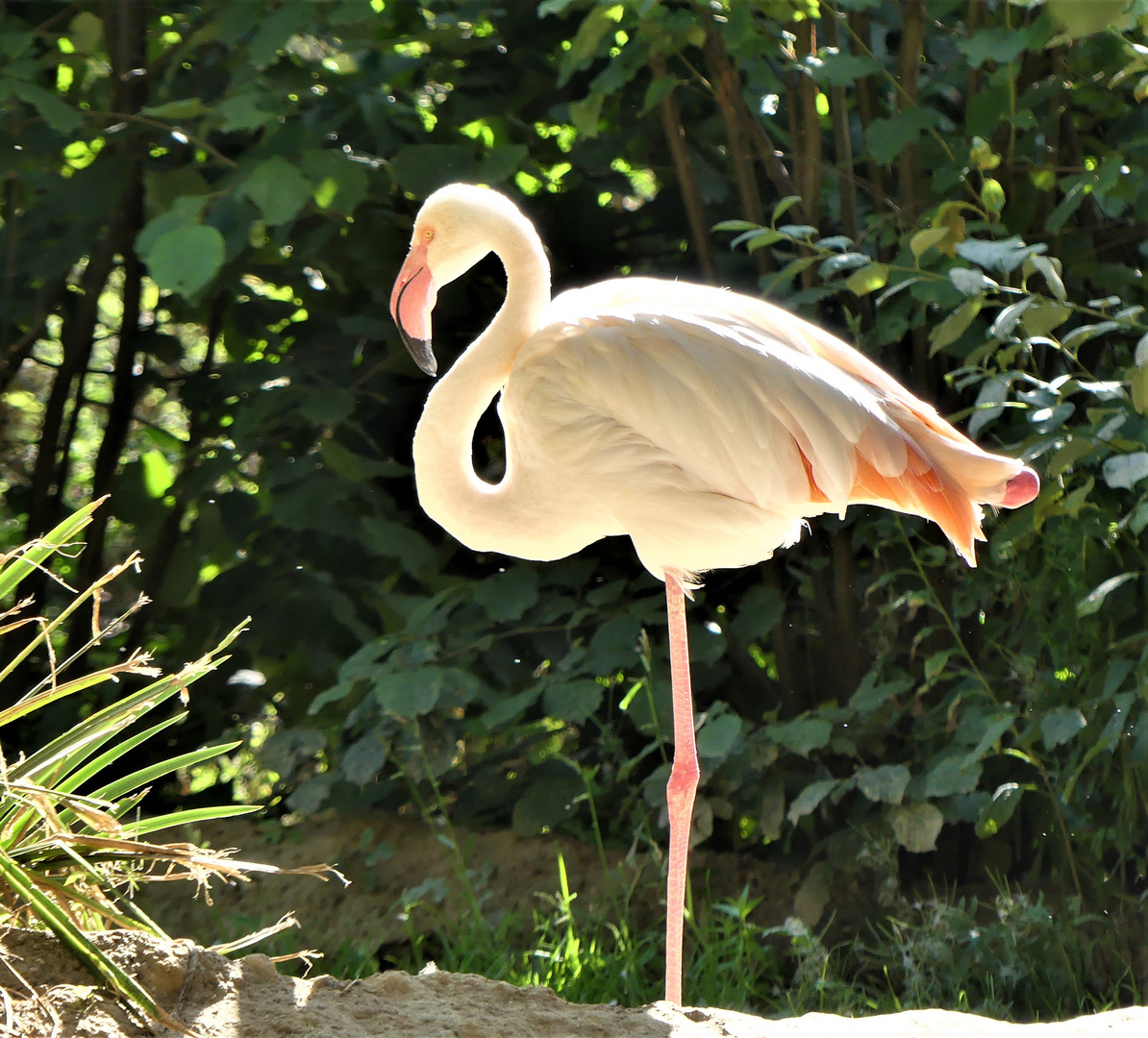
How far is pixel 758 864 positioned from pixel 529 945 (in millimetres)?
769

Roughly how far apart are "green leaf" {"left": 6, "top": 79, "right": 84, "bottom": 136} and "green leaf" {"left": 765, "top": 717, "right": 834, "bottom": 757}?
2.56m

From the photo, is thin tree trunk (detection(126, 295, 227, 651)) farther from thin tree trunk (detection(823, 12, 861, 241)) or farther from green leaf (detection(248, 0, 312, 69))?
thin tree trunk (detection(823, 12, 861, 241))

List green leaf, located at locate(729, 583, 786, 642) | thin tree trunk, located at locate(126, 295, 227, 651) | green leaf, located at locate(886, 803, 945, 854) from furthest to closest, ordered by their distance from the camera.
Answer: thin tree trunk, located at locate(126, 295, 227, 651) < green leaf, located at locate(729, 583, 786, 642) < green leaf, located at locate(886, 803, 945, 854)

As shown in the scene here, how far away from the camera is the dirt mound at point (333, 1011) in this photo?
186cm

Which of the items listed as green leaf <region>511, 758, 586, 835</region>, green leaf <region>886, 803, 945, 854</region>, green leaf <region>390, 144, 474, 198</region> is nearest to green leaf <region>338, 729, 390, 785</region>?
green leaf <region>511, 758, 586, 835</region>

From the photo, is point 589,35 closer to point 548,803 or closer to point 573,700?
point 573,700

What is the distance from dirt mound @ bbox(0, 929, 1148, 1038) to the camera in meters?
1.86

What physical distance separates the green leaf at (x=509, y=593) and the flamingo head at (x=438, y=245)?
1.25m

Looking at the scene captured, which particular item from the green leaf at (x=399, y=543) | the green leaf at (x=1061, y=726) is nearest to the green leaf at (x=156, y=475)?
the green leaf at (x=399, y=543)

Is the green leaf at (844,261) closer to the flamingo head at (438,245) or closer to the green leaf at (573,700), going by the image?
the flamingo head at (438,245)

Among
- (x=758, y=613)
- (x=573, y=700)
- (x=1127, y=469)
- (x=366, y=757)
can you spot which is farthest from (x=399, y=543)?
(x=1127, y=469)

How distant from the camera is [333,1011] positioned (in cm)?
201

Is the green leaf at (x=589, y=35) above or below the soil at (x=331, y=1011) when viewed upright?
above

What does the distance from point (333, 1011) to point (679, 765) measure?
994 mm
